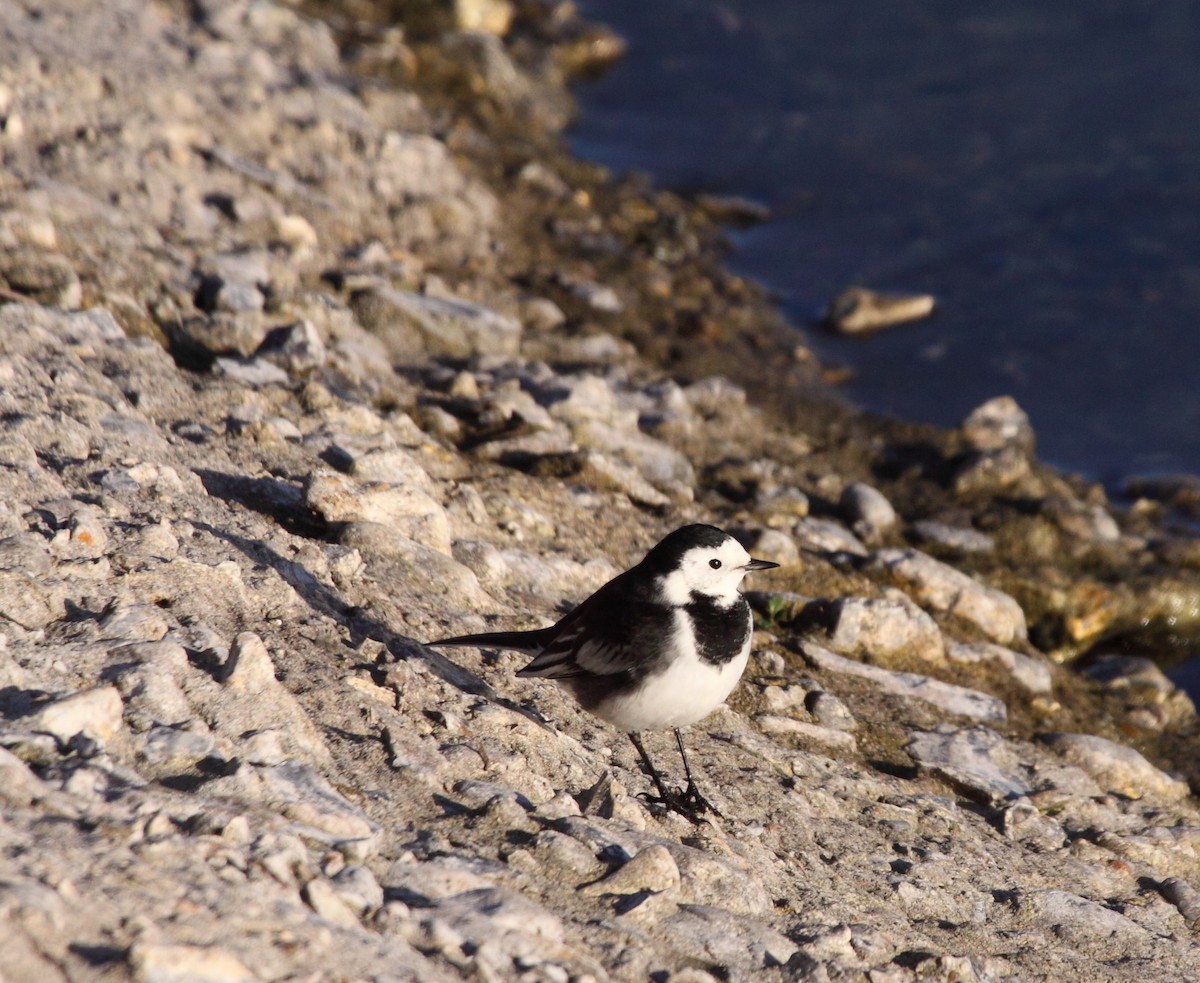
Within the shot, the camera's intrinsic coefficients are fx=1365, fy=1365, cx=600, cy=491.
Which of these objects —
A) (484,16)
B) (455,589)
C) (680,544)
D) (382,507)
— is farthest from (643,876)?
(484,16)

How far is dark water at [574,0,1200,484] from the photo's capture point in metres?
9.16

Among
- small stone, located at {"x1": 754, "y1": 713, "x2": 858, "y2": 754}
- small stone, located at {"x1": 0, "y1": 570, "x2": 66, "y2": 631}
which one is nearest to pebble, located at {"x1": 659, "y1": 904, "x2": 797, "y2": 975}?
small stone, located at {"x1": 754, "y1": 713, "x2": 858, "y2": 754}

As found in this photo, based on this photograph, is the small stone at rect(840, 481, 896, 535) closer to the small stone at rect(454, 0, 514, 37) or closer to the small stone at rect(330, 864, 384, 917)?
the small stone at rect(330, 864, 384, 917)

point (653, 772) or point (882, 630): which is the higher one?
point (653, 772)

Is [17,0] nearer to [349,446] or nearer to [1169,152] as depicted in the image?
[349,446]

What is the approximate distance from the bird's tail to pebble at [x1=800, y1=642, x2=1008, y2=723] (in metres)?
1.45

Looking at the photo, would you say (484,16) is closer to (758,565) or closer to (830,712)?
(758,565)

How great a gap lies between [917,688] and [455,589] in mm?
2015

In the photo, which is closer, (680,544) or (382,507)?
(680,544)

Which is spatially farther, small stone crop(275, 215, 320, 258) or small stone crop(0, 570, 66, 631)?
small stone crop(275, 215, 320, 258)

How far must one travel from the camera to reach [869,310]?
9539 millimetres

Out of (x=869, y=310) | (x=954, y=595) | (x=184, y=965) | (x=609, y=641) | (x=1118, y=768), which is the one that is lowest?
(x=1118, y=768)

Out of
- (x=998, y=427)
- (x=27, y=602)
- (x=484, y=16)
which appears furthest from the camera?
(x=484, y=16)

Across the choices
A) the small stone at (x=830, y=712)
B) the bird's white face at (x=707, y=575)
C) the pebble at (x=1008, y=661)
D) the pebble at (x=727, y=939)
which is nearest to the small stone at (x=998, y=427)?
the pebble at (x=1008, y=661)
